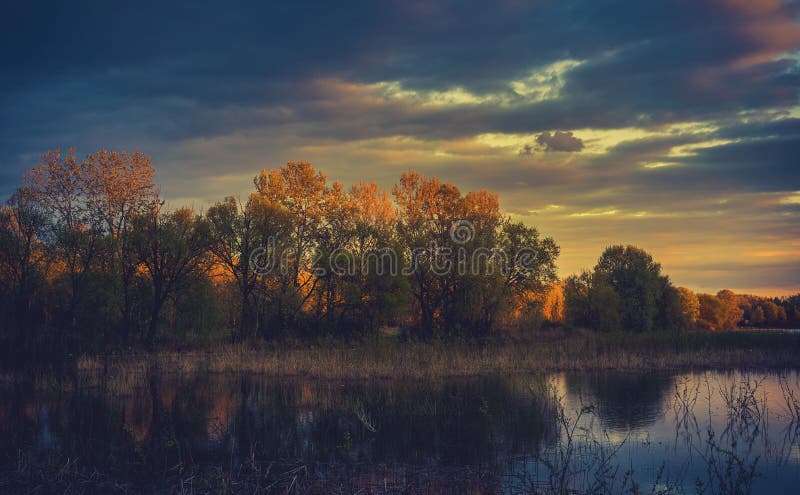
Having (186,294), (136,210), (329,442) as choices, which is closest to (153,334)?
(186,294)

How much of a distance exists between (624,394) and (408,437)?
1143cm

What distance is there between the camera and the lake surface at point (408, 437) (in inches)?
482

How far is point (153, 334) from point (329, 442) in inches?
1278

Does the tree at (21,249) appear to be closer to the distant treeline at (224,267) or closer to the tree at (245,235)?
the distant treeline at (224,267)

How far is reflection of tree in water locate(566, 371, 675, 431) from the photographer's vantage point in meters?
18.9

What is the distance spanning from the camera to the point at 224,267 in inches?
1887

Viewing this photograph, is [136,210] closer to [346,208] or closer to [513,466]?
[346,208]

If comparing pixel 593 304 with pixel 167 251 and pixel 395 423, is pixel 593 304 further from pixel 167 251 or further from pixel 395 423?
pixel 395 423

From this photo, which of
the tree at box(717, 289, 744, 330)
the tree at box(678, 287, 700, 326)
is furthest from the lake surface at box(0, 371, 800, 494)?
the tree at box(717, 289, 744, 330)

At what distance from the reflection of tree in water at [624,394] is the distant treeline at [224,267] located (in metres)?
→ 16.8

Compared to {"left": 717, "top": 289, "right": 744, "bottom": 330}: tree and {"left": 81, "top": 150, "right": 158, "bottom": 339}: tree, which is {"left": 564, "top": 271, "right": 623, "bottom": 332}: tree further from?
{"left": 717, "top": 289, "right": 744, "bottom": 330}: tree

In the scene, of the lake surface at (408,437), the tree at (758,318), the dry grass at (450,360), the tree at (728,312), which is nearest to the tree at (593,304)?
the dry grass at (450,360)

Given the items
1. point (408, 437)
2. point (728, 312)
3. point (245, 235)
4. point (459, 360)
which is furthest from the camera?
point (728, 312)

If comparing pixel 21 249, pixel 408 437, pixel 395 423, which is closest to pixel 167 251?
pixel 21 249
